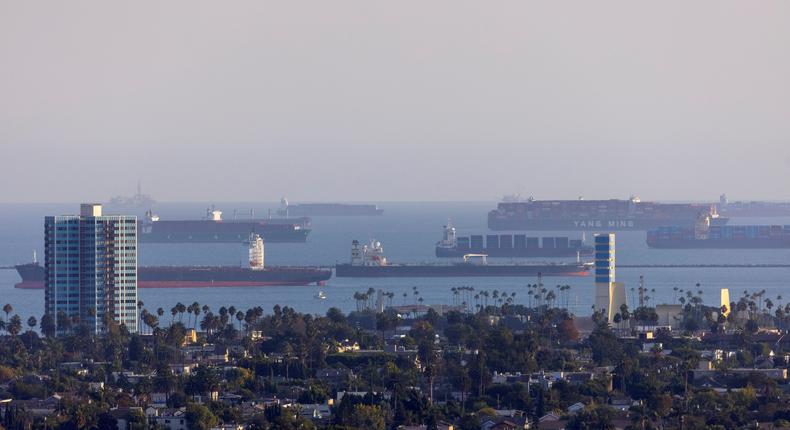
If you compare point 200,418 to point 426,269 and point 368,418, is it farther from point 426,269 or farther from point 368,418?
point 426,269

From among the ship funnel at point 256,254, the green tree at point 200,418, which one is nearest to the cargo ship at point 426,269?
the ship funnel at point 256,254

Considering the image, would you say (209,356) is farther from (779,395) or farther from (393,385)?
(779,395)

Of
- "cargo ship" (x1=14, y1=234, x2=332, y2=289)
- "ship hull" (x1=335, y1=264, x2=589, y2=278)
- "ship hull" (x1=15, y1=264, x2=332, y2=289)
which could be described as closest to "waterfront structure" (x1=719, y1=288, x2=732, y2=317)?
"cargo ship" (x1=14, y1=234, x2=332, y2=289)

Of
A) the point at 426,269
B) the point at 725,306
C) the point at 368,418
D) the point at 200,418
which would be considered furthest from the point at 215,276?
the point at 368,418

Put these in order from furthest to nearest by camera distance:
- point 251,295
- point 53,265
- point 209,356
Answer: point 251,295 → point 53,265 → point 209,356

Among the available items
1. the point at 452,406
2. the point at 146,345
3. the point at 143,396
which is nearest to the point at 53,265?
the point at 146,345

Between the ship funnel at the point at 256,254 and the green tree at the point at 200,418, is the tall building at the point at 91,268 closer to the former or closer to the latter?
the green tree at the point at 200,418
